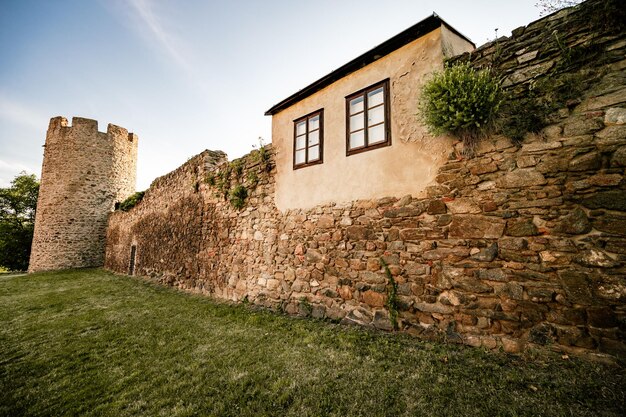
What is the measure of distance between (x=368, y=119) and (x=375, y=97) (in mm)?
429

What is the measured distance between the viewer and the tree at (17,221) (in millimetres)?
21031

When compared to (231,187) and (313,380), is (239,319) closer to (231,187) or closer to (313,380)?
(313,380)

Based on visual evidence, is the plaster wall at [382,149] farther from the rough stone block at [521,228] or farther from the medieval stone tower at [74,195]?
the medieval stone tower at [74,195]

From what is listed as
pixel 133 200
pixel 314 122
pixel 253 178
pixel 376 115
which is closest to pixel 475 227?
pixel 376 115

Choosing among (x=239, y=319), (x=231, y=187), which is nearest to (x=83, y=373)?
(x=239, y=319)

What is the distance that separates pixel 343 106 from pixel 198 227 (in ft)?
21.6

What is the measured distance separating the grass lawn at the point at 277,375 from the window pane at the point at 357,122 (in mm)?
3758

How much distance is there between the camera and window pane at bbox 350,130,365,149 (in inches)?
201

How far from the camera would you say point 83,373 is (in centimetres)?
346

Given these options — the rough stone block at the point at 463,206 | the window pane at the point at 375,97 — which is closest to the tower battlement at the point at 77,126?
the window pane at the point at 375,97

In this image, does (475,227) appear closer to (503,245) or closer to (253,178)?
(503,245)

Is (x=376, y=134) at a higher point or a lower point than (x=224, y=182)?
higher

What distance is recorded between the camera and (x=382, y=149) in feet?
15.4

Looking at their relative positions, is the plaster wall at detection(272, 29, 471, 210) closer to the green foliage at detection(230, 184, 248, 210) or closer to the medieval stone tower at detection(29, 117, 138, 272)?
the green foliage at detection(230, 184, 248, 210)
